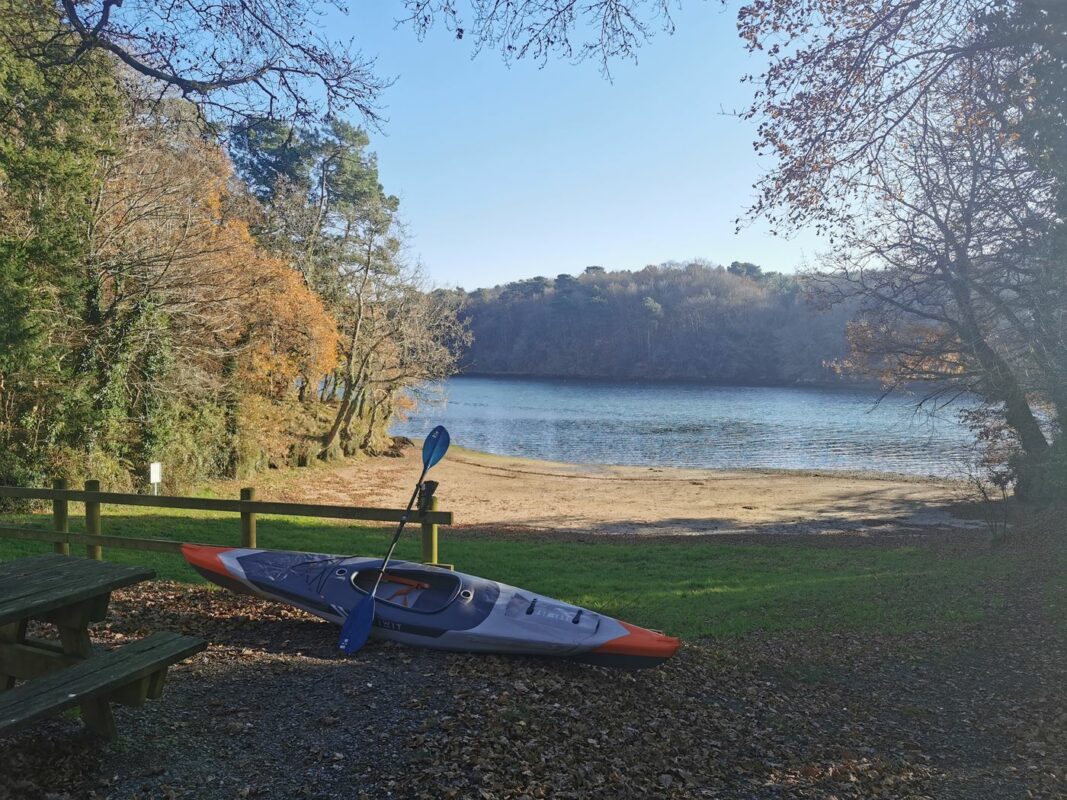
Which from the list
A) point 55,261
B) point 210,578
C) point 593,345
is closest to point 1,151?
point 55,261

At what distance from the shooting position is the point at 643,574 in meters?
11.7

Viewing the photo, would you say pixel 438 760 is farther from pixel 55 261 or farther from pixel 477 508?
pixel 477 508

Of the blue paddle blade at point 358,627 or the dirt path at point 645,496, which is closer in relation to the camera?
the blue paddle blade at point 358,627

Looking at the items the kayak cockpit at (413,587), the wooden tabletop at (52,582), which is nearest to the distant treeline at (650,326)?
the kayak cockpit at (413,587)

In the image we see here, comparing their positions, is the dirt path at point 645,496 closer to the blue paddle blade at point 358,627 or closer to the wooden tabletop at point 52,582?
the blue paddle blade at point 358,627

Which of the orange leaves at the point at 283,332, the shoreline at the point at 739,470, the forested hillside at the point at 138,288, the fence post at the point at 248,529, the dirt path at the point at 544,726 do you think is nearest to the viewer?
the dirt path at the point at 544,726

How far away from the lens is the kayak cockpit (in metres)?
6.21

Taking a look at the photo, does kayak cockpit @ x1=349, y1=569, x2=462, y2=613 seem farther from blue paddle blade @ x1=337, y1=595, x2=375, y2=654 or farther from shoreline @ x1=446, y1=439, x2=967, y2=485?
shoreline @ x1=446, y1=439, x2=967, y2=485

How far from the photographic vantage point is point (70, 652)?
419 centimetres

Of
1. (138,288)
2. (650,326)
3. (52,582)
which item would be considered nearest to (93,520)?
(52,582)

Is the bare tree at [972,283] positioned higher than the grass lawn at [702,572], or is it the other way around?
the bare tree at [972,283]

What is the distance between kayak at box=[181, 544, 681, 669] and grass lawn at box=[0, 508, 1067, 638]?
2543 millimetres

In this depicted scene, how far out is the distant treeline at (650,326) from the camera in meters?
105

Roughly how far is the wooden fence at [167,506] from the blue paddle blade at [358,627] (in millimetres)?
1188
